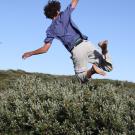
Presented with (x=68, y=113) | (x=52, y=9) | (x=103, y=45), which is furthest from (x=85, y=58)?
(x=68, y=113)

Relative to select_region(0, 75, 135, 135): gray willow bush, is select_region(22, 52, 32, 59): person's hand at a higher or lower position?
higher

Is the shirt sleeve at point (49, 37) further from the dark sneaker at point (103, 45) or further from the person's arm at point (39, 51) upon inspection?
the dark sneaker at point (103, 45)

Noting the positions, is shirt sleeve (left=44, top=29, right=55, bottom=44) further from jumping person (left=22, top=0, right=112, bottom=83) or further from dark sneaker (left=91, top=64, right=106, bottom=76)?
dark sneaker (left=91, top=64, right=106, bottom=76)

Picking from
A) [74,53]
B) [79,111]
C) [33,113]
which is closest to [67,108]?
[79,111]

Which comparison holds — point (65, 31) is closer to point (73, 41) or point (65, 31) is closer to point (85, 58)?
point (73, 41)

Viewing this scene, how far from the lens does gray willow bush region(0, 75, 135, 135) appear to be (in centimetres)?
1250

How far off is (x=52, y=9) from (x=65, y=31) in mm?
697

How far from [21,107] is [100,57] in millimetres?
2559

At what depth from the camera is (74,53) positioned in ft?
46.9

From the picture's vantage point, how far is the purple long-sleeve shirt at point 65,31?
565 inches

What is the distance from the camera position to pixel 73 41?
1430 centimetres

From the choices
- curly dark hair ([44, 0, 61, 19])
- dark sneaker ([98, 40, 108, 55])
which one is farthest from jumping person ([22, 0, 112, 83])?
dark sneaker ([98, 40, 108, 55])

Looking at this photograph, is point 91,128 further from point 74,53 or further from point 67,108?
point 74,53

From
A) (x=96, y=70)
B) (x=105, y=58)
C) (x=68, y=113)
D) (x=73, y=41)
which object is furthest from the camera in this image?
(x=73, y=41)
